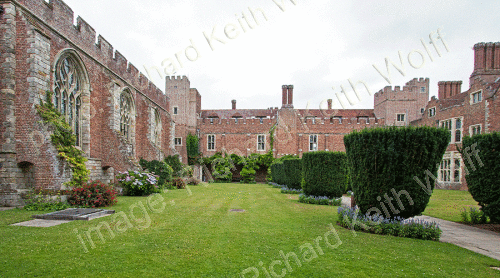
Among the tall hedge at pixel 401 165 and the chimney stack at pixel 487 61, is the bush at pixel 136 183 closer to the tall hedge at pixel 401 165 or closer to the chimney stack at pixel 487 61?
the tall hedge at pixel 401 165

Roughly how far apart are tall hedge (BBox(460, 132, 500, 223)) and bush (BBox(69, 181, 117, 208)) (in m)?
11.8

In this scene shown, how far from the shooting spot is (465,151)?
858 cm

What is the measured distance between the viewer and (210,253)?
189 inches

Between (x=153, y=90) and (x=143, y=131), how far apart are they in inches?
172

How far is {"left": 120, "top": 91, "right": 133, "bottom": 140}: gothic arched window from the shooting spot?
17.9 meters

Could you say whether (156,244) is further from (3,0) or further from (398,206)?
(3,0)

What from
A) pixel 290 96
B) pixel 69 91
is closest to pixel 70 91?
pixel 69 91

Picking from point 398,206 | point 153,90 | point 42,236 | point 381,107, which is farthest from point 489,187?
point 381,107

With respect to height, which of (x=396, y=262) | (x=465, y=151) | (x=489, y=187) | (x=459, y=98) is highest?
(x=459, y=98)

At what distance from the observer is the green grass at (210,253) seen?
13.4 ft

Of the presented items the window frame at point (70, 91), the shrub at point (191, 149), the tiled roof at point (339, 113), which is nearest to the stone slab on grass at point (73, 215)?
the window frame at point (70, 91)

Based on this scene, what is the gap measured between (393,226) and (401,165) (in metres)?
1.49

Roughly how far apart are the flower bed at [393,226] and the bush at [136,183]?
9966 mm

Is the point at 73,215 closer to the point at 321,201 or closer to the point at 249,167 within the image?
the point at 321,201
